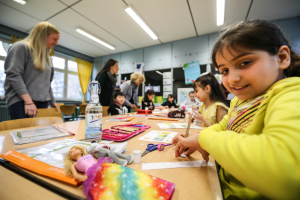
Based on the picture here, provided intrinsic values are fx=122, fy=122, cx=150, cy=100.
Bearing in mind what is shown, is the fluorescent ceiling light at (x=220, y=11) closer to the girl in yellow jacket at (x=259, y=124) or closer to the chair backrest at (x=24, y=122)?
the girl in yellow jacket at (x=259, y=124)

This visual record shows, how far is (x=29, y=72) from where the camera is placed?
1.08 m

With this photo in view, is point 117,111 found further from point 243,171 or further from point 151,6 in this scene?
point 151,6

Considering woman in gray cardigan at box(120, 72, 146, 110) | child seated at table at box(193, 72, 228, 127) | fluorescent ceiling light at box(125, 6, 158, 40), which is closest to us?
child seated at table at box(193, 72, 228, 127)

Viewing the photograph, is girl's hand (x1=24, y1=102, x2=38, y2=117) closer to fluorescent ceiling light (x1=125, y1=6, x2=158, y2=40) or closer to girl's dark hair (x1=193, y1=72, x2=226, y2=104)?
girl's dark hair (x1=193, y1=72, x2=226, y2=104)

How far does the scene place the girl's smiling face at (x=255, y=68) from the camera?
14.1 inches

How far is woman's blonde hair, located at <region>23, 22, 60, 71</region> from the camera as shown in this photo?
107 cm

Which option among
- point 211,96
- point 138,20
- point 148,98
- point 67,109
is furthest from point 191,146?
point 67,109

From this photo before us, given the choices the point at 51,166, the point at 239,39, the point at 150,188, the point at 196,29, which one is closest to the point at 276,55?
the point at 239,39

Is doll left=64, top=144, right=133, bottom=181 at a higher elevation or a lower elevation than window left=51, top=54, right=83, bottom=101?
lower

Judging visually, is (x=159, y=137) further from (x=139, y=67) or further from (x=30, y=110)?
(x=139, y=67)

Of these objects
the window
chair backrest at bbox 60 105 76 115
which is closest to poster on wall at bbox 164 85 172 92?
chair backrest at bbox 60 105 76 115

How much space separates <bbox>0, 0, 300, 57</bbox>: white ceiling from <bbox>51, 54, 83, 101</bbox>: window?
1382 millimetres

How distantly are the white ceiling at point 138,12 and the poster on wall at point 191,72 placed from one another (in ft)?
2.80

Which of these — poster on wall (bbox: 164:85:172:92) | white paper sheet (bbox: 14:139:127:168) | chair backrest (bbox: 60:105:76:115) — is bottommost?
chair backrest (bbox: 60:105:76:115)
